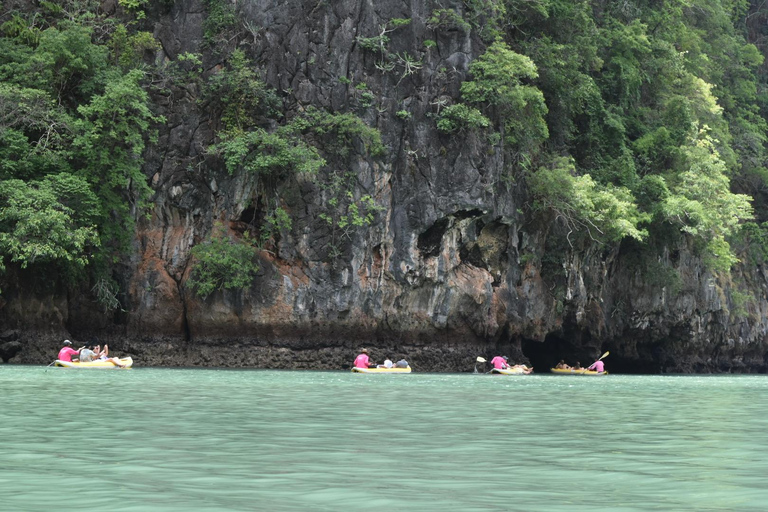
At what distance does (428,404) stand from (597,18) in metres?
27.0

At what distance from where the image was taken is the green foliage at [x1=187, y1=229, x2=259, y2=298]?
93.8 ft

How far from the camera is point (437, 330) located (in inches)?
1222

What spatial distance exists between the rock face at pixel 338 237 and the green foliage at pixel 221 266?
695mm

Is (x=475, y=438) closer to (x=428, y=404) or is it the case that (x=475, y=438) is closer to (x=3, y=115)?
(x=428, y=404)

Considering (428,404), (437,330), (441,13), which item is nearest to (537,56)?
(441,13)

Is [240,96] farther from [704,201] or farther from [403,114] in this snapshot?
[704,201]

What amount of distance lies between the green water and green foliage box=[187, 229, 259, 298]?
1453 centimetres

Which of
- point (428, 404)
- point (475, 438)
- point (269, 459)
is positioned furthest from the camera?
point (428, 404)

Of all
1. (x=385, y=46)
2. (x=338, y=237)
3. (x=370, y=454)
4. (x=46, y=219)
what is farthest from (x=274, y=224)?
(x=370, y=454)

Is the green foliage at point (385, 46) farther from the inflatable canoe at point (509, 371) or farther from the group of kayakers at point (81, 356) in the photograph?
the group of kayakers at point (81, 356)

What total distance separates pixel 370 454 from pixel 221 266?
21.6m

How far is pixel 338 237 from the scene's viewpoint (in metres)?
30.0

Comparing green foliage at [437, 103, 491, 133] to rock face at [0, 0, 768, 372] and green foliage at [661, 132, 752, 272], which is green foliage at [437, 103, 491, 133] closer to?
rock face at [0, 0, 768, 372]

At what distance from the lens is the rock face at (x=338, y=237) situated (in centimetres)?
2969
